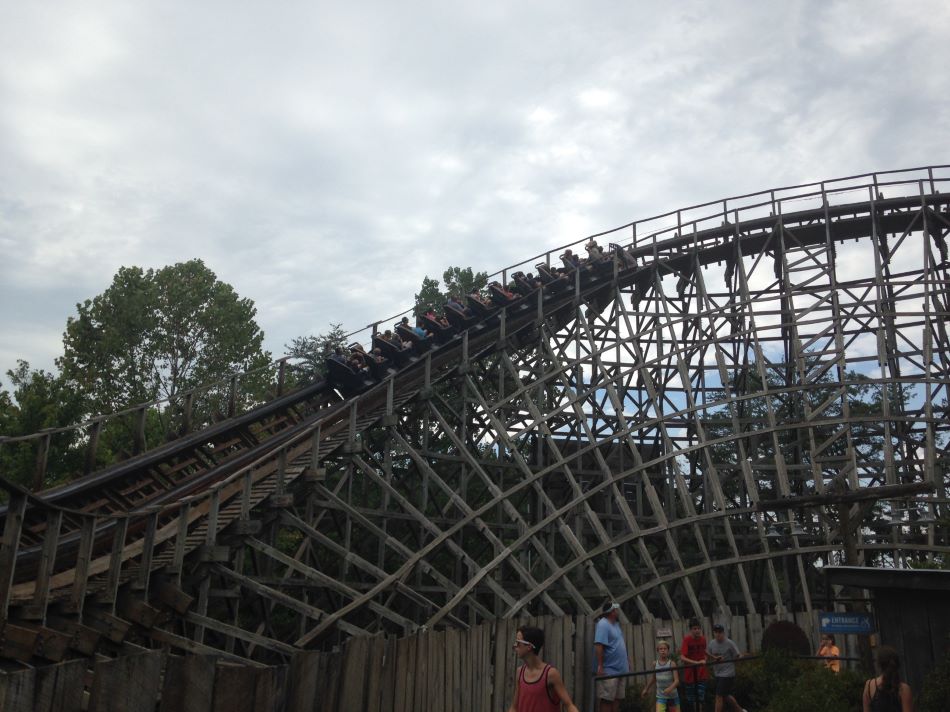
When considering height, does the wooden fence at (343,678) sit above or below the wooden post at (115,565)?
below

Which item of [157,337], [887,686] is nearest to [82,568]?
[887,686]

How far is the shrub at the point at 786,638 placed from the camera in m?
10.4

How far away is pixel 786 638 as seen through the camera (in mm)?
10461

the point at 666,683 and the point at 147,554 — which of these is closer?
the point at 666,683

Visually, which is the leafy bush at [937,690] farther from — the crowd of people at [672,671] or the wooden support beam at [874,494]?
the wooden support beam at [874,494]

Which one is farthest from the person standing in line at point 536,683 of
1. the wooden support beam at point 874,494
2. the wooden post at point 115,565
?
the wooden support beam at point 874,494

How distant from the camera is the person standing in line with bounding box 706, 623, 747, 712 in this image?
28.2ft

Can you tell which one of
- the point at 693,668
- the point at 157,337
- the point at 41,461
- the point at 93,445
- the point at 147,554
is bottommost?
the point at 693,668

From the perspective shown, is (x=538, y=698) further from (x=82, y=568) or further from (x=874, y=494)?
(x=874, y=494)

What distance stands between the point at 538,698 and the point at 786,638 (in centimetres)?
627

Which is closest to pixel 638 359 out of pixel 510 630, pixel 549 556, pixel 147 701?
pixel 549 556

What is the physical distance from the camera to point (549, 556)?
1400 cm

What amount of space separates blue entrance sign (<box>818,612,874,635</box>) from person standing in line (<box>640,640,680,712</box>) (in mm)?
1563

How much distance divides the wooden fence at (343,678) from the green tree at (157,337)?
2054cm
